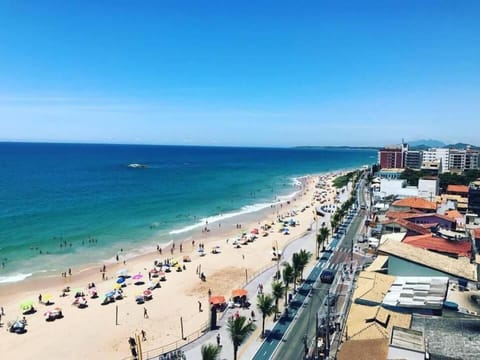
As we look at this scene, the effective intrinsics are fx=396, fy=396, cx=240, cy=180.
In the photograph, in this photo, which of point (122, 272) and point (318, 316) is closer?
point (318, 316)

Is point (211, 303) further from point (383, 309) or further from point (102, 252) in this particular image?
point (102, 252)

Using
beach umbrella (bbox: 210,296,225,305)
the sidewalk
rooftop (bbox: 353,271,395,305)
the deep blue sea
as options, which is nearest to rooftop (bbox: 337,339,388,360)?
rooftop (bbox: 353,271,395,305)

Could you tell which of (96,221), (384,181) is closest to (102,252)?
(96,221)

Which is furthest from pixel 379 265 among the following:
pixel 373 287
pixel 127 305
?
pixel 127 305

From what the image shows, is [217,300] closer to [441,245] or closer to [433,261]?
[433,261]

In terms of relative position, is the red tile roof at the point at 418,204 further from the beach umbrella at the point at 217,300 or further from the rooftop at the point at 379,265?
the beach umbrella at the point at 217,300

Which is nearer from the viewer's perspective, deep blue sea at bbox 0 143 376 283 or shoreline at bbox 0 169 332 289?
shoreline at bbox 0 169 332 289

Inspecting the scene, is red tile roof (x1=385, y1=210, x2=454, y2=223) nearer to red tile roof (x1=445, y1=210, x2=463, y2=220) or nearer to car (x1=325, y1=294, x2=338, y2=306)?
red tile roof (x1=445, y1=210, x2=463, y2=220)
